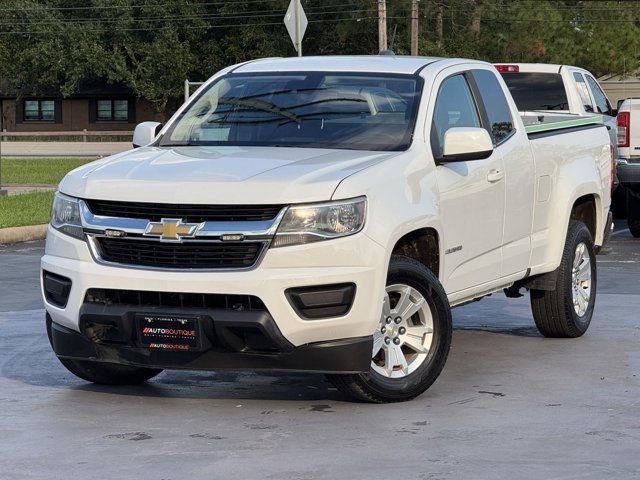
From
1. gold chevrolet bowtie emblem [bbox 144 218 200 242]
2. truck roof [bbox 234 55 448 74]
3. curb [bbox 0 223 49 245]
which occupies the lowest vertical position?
curb [bbox 0 223 49 245]

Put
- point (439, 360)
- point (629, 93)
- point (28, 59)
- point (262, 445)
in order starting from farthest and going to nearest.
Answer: point (28, 59) → point (629, 93) → point (439, 360) → point (262, 445)

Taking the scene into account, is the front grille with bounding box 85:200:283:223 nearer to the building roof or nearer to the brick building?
the building roof

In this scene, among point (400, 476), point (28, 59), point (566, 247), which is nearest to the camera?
point (400, 476)

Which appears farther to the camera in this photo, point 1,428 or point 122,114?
point 122,114

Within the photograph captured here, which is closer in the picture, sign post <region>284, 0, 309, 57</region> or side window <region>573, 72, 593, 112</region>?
side window <region>573, 72, 593, 112</region>

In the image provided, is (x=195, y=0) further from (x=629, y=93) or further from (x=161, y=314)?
(x=161, y=314)

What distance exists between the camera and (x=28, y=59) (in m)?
73.9

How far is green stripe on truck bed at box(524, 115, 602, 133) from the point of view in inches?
374

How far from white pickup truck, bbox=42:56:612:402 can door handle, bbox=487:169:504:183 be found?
2 centimetres

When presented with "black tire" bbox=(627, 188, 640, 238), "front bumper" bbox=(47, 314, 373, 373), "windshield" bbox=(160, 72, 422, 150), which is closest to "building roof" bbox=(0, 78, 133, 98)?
"black tire" bbox=(627, 188, 640, 238)

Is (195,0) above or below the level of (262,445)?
above

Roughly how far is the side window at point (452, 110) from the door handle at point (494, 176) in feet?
1.12

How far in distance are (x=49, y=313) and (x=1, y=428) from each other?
91 cm

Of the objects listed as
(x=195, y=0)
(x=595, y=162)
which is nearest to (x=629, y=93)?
(x=195, y=0)
